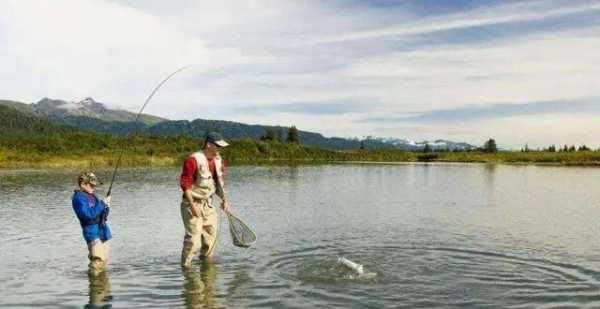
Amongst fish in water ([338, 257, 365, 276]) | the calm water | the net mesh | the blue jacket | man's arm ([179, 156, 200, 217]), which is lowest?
the calm water

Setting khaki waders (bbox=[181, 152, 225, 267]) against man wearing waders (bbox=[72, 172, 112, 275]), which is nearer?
man wearing waders (bbox=[72, 172, 112, 275])

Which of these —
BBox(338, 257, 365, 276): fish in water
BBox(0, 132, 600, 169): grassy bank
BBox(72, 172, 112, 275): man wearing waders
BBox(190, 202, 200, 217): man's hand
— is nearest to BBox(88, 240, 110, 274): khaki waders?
BBox(72, 172, 112, 275): man wearing waders

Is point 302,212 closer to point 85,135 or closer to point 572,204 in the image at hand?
point 572,204

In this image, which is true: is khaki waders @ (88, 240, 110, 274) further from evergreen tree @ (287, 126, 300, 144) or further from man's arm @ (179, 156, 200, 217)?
evergreen tree @ (287, 126, 300, 144)

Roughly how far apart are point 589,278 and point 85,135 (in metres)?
122

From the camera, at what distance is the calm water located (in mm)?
9383

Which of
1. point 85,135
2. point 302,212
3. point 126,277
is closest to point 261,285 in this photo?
point 126,277

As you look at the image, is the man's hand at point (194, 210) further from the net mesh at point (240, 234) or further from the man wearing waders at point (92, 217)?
the man wearing waders at point (92, 217)

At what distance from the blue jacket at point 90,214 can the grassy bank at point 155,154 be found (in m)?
33.0

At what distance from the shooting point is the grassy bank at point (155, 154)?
238 feet

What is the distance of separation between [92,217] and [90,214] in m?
0.08

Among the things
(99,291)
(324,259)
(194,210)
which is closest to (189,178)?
(194,210)

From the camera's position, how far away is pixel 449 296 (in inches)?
373

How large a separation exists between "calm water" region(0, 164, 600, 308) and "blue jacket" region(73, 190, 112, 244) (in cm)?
90
